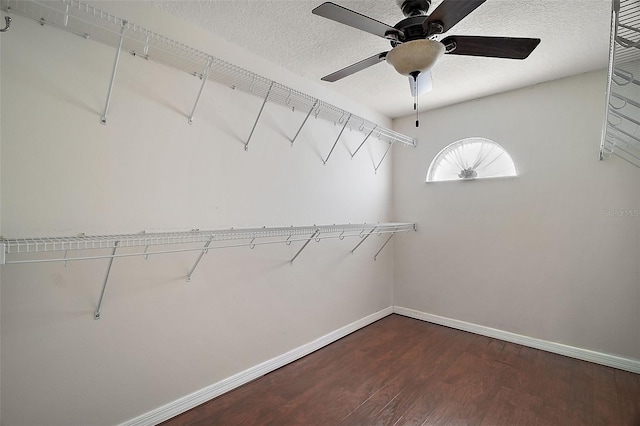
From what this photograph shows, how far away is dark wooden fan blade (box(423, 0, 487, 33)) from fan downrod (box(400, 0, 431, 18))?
8.0 inches

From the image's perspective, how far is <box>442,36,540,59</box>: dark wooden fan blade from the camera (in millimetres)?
1434

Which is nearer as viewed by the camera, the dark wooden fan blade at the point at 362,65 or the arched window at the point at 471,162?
the dark wooden fan blade at the point at 362,65

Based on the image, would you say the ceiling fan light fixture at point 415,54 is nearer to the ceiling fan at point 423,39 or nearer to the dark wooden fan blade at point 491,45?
the ceiling fan at point 423,39

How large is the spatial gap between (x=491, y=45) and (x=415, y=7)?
1.39 feet

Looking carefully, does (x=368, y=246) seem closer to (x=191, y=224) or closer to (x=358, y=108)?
(x=358, y=108)

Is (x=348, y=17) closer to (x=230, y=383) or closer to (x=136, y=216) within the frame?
(x=136, y=216)

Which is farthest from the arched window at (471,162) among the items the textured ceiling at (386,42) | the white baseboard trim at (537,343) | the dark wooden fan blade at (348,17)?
the dark wooden fan blade at (348,17)

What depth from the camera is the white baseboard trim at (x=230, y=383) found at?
1.71 metres

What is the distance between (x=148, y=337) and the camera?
67.3 inches

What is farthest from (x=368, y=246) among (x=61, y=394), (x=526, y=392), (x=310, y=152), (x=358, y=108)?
(x=61, y=394)

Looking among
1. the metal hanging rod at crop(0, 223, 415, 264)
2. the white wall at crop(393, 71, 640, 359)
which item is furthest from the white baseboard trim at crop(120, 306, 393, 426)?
the white wall at crop(393, 71, 640, 359)

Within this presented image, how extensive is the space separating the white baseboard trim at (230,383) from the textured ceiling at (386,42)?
2.27m

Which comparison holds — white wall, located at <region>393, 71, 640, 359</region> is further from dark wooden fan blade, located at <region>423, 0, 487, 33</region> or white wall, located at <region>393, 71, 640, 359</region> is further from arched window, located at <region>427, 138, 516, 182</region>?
dark wooden fan blade, located at <region>423, 0, 487, 33</region>

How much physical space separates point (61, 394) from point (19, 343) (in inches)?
12.5
